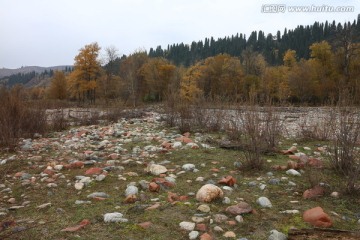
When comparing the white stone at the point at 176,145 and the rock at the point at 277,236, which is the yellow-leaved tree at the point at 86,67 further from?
the rock at the point at 277,236

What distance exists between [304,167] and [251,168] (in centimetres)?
85

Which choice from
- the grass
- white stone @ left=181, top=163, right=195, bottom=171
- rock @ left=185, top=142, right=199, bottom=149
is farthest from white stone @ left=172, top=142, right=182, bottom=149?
white stone @ left=181, top=163, right=195, bottom=171

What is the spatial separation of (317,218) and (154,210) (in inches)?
66.2

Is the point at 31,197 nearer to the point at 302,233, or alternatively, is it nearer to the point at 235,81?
the point at 302,233

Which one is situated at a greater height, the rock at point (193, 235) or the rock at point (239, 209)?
the rock at point (239, 209)

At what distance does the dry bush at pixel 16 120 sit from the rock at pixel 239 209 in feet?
18.8

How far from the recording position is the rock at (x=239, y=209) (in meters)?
3.21

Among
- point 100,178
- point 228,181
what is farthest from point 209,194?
point 100,178

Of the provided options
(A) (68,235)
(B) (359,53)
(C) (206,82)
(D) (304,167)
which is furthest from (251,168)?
(C) (206,82)

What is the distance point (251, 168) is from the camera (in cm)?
496

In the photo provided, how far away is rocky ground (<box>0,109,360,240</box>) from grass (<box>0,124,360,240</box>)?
0.01 m

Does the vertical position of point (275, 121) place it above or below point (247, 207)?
above

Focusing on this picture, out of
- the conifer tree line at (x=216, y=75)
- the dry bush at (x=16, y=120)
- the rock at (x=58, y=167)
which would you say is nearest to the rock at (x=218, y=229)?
the rock at (x=58, y=167)

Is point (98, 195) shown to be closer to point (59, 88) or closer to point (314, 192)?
point (314, 192)
